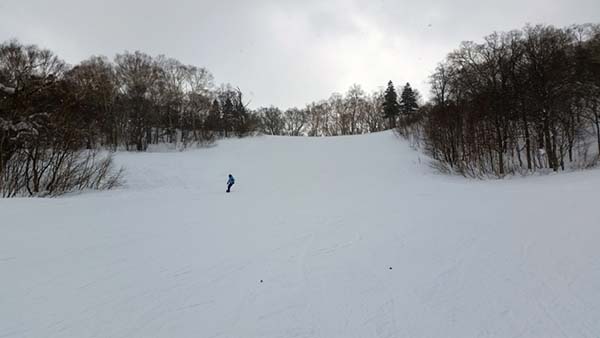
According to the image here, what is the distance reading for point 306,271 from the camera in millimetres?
4180

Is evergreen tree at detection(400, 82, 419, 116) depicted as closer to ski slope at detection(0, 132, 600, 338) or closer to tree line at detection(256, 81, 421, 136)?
tree line at detection(256, 81, 421, 136)

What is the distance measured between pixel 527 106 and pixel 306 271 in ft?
71.5

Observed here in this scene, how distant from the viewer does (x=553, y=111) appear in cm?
1781

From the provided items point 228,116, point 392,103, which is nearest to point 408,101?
point 392,103

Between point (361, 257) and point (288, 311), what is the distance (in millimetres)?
2092

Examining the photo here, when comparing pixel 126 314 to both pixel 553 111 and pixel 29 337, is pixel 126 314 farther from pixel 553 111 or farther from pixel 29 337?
pixel 553 111

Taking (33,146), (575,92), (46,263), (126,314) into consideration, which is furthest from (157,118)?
(575,92)

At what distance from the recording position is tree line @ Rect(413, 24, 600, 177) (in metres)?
17.8

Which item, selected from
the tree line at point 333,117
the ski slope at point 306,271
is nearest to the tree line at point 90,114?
the ski slope at point 306,271

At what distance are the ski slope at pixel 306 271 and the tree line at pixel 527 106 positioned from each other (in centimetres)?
1212

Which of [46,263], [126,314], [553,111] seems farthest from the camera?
[553,111]

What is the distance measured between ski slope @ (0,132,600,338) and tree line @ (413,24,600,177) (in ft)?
39.8

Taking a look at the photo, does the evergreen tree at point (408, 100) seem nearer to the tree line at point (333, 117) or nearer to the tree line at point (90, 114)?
the tree line at point (333, 117)

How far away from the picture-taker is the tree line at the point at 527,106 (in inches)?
701
